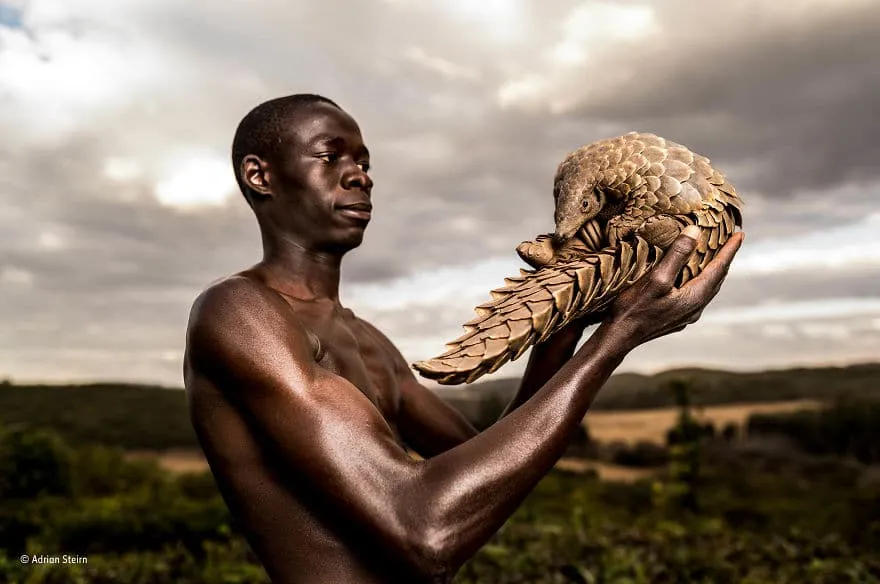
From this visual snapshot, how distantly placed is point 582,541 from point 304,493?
432 cm

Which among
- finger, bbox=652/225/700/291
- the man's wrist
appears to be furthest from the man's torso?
finger, bbox=652/225/700/291

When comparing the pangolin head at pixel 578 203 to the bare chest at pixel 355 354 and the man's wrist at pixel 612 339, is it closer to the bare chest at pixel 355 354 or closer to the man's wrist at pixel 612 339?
the man's wrist at pixel 612 339

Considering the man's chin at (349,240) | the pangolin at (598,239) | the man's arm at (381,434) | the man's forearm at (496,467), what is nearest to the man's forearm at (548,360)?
the pangolin at (598,239)

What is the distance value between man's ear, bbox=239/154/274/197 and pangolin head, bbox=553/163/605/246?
3.00ft

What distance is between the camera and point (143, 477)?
1277 centimetres

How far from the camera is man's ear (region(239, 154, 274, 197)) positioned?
2.55 meters

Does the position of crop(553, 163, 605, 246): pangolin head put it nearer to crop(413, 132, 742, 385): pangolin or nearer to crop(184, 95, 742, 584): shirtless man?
crop(413, 132, 742, 385): pangolin

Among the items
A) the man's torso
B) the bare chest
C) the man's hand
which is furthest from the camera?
the bare chest

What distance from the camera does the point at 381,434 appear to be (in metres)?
2.10

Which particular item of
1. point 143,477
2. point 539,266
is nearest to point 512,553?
point 539,266

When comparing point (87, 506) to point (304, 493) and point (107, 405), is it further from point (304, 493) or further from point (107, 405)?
point (304, 493)

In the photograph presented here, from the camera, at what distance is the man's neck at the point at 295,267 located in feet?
8.37

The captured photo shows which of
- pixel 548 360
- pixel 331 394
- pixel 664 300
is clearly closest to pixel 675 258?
pixel 664 300

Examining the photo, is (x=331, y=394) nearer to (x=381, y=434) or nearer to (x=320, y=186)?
(x=381, y=434)
